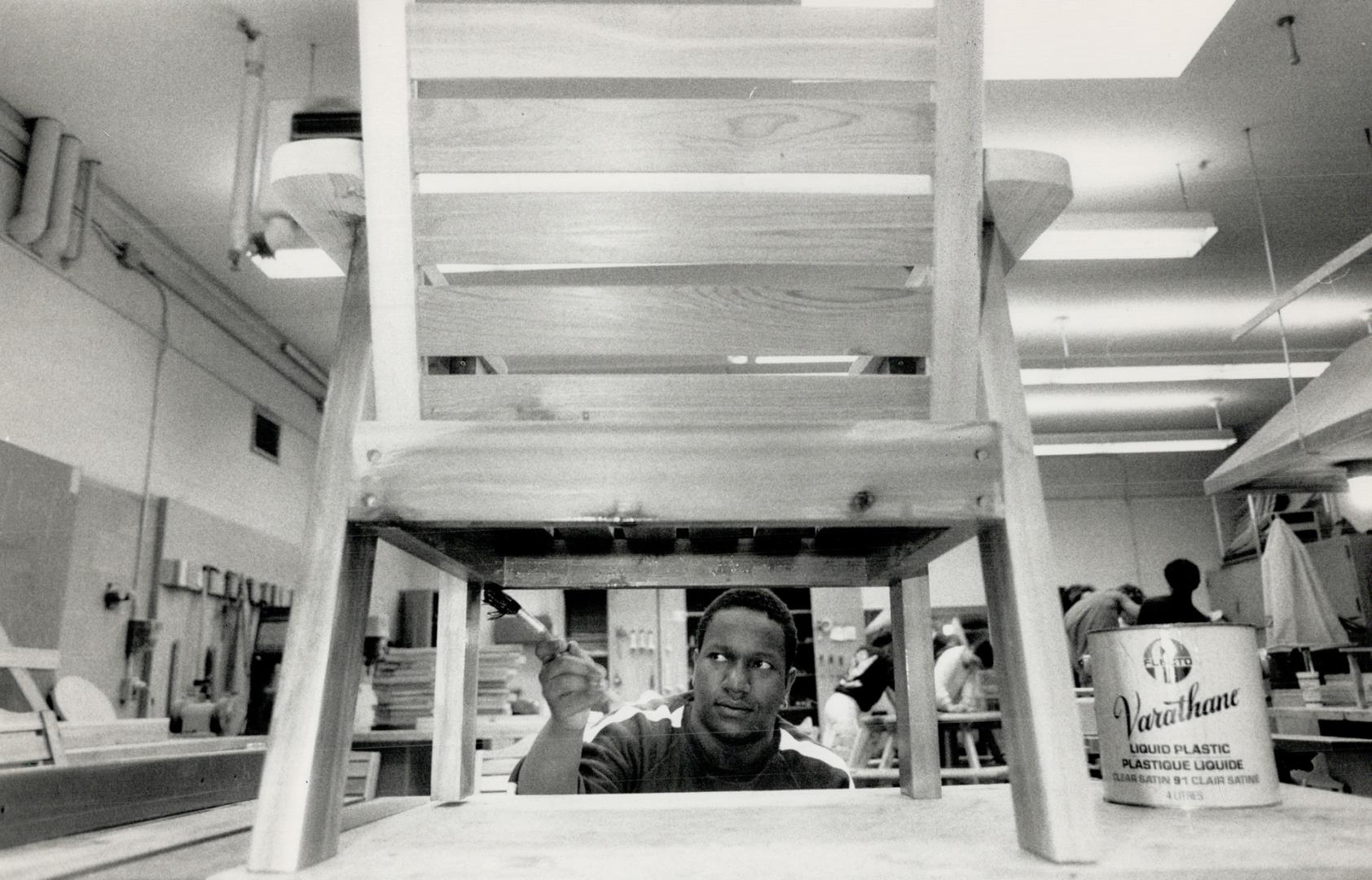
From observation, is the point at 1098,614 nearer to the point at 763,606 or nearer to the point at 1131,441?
the point at 1131,441

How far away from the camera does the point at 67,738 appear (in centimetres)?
232

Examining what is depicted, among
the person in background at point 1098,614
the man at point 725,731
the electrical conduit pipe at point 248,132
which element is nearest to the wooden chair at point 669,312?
the man at point 725,731

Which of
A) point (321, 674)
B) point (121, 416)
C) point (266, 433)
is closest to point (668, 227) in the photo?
point (321, 674)

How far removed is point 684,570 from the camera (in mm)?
1355

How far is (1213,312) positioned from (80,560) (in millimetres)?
8030

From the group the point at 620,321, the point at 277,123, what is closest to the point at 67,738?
the point at 620,321

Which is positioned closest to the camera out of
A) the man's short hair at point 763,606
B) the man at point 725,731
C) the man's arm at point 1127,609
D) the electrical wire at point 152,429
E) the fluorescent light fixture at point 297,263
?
the man at point 725,731

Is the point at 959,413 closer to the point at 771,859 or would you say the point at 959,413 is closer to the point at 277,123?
the point at 771,859

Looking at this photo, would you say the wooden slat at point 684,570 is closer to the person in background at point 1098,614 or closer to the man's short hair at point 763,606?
the man's short hair at point 763,606

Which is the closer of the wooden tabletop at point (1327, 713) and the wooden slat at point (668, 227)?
the wooden slat at point (668, 227)

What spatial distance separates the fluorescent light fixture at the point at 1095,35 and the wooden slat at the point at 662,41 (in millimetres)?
2866

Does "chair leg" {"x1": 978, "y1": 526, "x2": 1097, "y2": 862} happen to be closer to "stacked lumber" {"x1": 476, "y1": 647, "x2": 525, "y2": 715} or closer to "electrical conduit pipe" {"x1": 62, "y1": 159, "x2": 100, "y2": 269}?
"stacked lumber" {"x1": 476, "y1": 647, "x2": 525, "y2": 715}

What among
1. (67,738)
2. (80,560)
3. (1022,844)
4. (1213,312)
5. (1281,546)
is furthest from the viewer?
(1213,312)

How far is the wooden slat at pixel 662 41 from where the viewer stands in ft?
2.72
